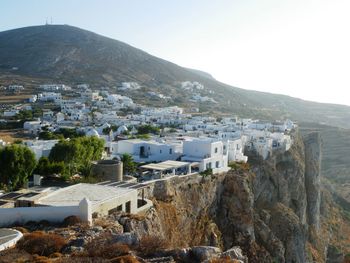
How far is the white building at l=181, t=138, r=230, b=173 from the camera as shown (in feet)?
113

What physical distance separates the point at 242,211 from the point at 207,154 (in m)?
5.69

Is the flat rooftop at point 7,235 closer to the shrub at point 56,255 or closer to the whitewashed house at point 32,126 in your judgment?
the shrub at point 56,255

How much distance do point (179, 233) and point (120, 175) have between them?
519 cm

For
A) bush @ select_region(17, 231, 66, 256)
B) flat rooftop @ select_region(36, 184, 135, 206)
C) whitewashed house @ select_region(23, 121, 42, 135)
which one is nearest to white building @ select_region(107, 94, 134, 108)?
whitewashed house @ select_region(23, 121, 42, 135)

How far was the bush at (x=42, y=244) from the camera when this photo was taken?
14008mm

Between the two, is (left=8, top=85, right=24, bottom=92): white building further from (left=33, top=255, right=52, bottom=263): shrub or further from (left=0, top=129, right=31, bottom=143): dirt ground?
(left=33, top=255, right=52, bottom=263): shrub

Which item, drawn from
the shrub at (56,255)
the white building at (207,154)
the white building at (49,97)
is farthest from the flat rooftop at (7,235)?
the white building at (49,97)

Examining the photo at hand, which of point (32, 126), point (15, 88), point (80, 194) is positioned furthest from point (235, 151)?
point (15, 88)

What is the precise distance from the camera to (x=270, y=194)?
40.2m

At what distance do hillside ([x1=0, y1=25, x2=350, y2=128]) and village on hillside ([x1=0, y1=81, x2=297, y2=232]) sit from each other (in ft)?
116

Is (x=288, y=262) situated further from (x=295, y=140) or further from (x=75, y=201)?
(x=75, y=201)

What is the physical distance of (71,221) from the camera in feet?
57.7

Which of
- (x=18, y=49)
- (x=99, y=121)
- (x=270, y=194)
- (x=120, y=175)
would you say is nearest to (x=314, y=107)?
(x=18, y=49)

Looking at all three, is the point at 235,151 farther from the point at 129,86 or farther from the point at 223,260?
the point at 129,86
